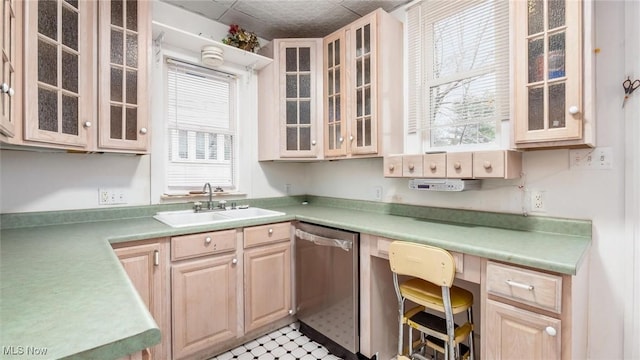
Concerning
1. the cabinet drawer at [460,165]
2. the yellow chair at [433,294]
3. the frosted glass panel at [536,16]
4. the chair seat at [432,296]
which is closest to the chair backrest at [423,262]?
the yellow chair at [433,294]

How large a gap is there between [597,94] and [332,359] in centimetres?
223

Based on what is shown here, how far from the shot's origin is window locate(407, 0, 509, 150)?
1895 millimetres

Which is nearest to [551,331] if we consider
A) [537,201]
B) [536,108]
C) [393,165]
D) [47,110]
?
[537,201]

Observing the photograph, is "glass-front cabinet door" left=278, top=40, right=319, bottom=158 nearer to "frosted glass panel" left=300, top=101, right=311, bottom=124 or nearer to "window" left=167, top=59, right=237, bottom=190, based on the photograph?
"frosted glass panel" left=300, top=101, right=311, bottom=124

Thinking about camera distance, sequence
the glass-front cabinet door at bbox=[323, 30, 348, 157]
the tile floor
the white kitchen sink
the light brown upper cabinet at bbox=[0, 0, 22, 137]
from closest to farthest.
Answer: the light brown upper cabinet at bbox=[0, 0, 22, 137] → the tile floor → the white kitchen sink → the glass-front cabinet door at bbox=[323, 30, 348, 157]

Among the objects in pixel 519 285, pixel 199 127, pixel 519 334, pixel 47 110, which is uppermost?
pixel 199 127

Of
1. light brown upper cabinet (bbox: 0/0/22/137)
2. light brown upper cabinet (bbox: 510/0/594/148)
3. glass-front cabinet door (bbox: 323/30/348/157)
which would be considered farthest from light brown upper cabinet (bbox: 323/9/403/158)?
light brown upper cabinet (bbox: 0/0/22/137)

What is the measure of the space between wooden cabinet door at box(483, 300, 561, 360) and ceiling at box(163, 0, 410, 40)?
2.28 m

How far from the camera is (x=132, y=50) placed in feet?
6.24

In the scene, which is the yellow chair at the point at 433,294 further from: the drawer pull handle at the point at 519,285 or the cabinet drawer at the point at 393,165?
the cabinet drawer at the point at 393,165

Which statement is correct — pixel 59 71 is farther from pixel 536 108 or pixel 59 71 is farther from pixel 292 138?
pixel 536 108

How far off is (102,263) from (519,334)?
1.75 m

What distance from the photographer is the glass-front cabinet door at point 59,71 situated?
1.40m

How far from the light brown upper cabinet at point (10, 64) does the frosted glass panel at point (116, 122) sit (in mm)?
489
